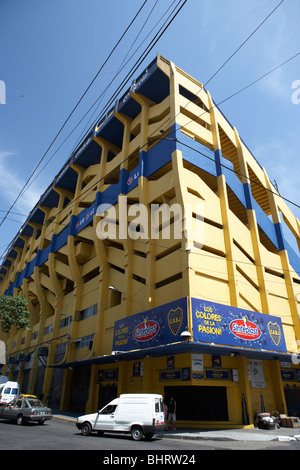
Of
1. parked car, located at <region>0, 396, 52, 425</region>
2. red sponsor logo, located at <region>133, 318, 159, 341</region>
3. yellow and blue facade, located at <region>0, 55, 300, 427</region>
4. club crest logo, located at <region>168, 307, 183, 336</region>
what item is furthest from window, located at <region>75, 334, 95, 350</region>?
club crest logo, located at <region>168, 307, 183, 336</region>

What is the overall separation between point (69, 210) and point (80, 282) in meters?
11.1

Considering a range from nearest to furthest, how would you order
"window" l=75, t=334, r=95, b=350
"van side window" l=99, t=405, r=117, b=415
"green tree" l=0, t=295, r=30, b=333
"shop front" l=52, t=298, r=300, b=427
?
"van side window" l=99, t=405, r=117, b=415 → "shop front" l=52, t=298, r=300, b=427 → "window" l=75, t=334, r=95, b=350 → "green tree" l=0, t=295, r=30, b=333

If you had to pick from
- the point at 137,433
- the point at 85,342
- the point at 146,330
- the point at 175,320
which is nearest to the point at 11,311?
the point at 85,342

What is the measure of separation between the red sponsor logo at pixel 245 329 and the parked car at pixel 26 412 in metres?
12.5

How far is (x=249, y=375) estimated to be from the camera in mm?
19672

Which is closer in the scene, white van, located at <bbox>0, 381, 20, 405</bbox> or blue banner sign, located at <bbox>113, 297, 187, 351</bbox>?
blue banner sign, located at <bbox>113, 297, 187, 351</bbox>

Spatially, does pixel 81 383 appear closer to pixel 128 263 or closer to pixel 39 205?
pixel 128 263

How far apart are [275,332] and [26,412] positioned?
652 inches

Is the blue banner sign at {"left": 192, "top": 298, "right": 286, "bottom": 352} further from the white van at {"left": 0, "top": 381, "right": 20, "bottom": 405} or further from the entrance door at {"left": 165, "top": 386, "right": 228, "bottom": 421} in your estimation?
the white van at {"left": 0, "top": 381, "right": 20, "bottom": 405}

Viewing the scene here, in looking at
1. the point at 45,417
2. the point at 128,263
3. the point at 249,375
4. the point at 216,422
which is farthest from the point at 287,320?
the point at 45,417

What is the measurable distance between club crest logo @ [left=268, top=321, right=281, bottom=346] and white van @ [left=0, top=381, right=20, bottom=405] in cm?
2554

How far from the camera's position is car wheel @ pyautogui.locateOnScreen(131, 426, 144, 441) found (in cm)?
1262

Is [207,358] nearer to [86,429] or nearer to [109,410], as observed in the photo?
[109,410]

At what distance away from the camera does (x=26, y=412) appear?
17.4 metres
